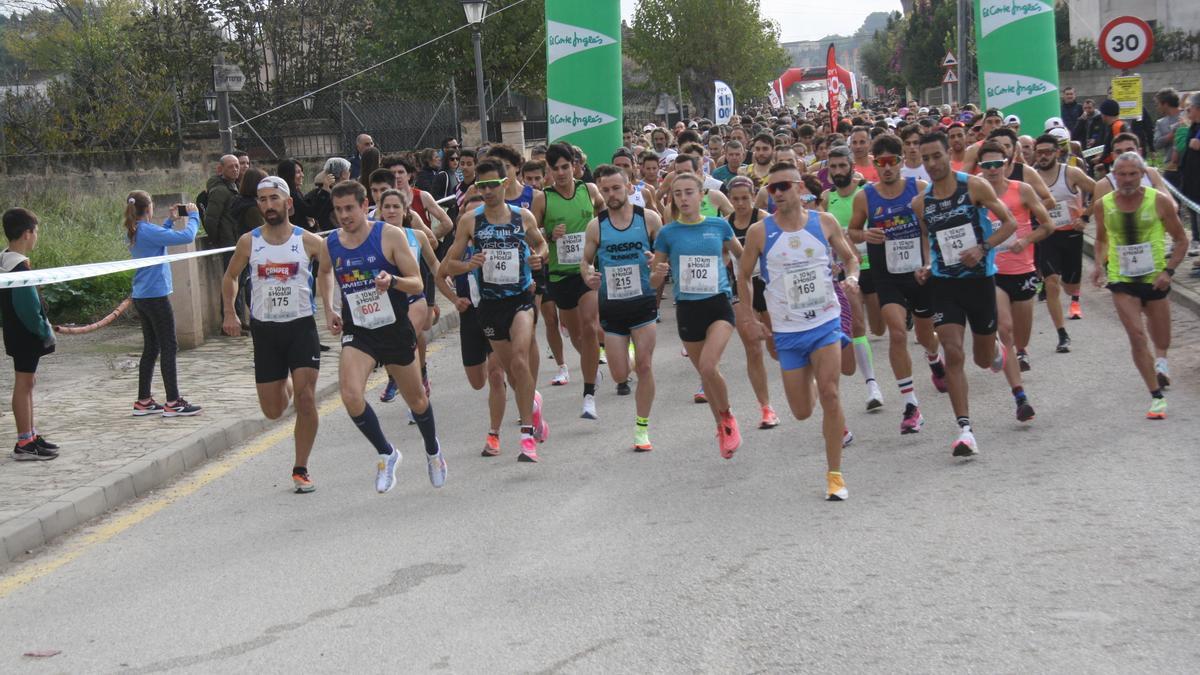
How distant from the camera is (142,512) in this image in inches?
328

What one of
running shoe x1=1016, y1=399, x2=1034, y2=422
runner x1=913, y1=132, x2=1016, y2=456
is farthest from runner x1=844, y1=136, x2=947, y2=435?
running shoe x1=1016, y1=399, x2=1034, y2=422

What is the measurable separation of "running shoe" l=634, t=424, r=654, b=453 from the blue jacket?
4058 mm

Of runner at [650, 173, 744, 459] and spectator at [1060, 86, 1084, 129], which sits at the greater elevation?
spectator at [1060, 86, 1084, 129]

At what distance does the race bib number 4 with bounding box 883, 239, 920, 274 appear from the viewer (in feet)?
31.3

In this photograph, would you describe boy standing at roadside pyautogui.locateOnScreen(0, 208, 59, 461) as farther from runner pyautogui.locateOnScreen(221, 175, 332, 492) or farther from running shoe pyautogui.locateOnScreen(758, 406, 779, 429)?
running shoe pyautogui.locateOnScreen(758, 406, 779, 429)

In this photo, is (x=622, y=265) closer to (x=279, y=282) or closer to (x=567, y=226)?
(x=567, y=226)

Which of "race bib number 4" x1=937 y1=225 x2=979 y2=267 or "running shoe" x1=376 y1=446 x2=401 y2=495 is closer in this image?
"running shoe" x1=376 y1=446 x2=401 y2=495

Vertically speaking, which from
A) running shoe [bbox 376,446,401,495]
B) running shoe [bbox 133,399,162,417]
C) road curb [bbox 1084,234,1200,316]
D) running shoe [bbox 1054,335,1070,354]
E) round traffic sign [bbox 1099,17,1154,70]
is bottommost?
running shoe [bbox 376,446,401,495]

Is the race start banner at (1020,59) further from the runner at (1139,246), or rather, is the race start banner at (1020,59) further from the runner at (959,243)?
the runner at (959,243)

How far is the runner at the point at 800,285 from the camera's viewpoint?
7949 millimetres

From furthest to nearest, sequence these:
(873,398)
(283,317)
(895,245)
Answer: (873,398), (895,245), (283,317)

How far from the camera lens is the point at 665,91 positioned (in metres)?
72.1

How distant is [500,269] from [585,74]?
6723 millimetres

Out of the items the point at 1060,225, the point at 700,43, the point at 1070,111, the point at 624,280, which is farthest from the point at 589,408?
the point at 700,43
